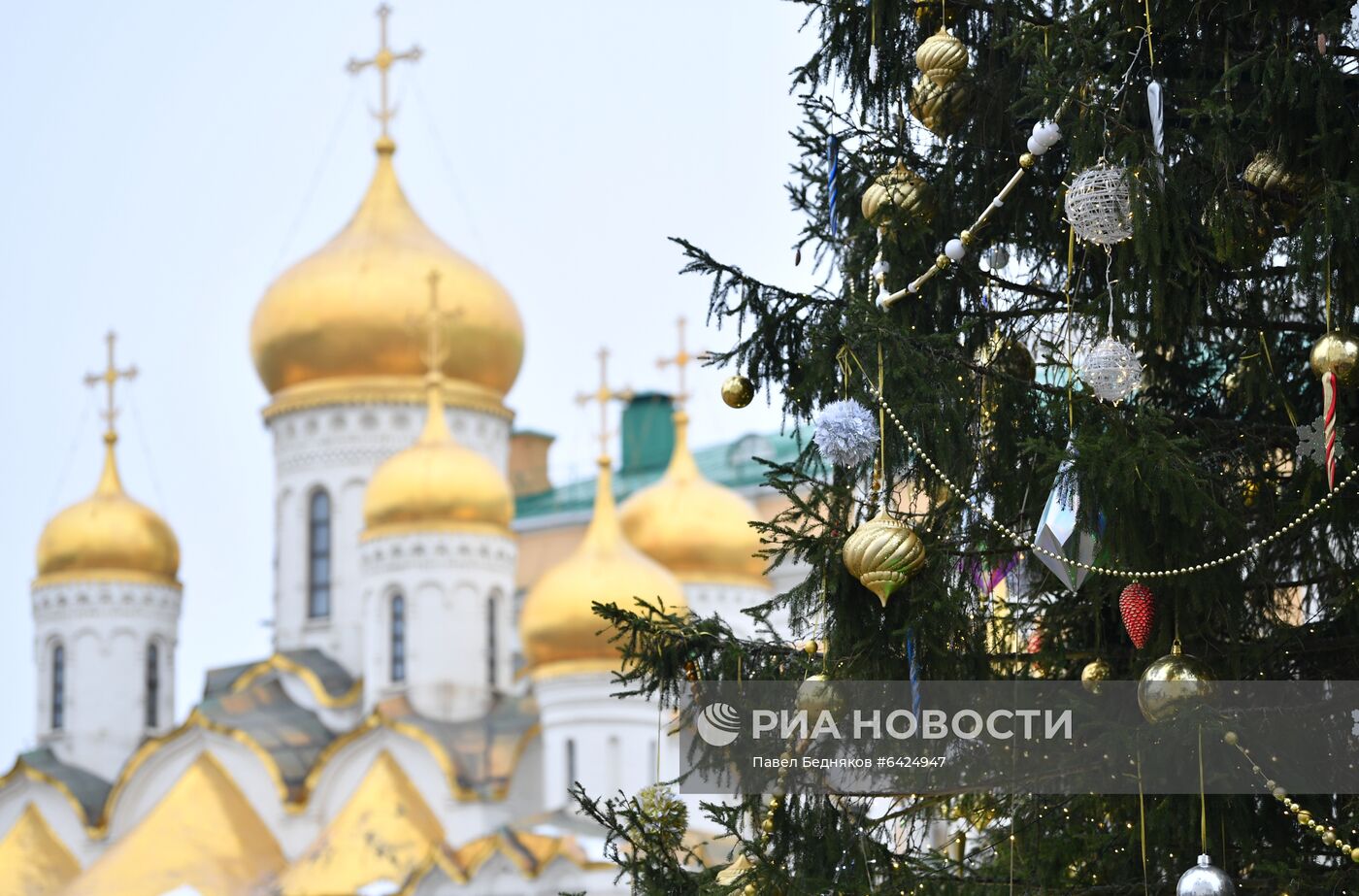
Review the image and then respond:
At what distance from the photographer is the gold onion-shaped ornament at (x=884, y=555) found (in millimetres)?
5645

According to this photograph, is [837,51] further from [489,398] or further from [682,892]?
[489,398]

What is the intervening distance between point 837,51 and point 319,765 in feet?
77.8

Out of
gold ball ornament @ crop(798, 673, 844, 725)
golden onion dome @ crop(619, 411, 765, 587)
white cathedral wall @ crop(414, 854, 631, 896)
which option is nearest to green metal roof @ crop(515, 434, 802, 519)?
golden onion dome @ crop(619, 411, 765, 587)

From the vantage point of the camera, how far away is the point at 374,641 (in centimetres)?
3022

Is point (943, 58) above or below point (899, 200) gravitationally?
above

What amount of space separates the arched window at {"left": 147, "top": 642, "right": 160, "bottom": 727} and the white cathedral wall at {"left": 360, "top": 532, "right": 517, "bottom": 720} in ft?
16.1

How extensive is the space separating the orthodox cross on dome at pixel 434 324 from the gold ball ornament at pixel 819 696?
25926mm

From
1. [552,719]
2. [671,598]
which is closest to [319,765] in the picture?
[552,719]

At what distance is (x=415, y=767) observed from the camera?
95.0ft

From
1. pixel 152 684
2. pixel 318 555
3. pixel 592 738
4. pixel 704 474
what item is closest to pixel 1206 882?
pixel 592 738

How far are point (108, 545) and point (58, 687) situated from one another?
7.16 ft

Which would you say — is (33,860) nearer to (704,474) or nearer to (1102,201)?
(704,474)

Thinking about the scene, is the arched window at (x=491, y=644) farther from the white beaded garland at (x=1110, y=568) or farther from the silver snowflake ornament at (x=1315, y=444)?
the silver snowflake ornament at (x=1315, y=444)

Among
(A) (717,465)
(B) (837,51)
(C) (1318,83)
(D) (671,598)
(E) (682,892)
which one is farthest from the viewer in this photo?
(A) (717,465)
